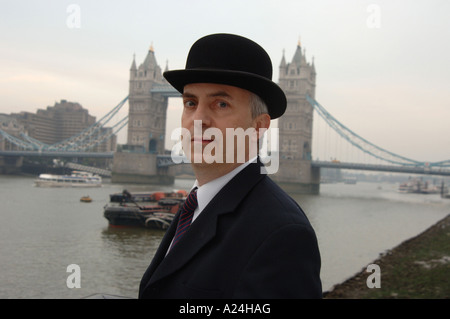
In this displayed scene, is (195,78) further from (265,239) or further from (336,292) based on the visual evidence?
(336,292)

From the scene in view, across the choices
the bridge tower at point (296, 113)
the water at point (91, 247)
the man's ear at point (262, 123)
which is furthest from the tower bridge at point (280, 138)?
the man's ear at point (262, 123)

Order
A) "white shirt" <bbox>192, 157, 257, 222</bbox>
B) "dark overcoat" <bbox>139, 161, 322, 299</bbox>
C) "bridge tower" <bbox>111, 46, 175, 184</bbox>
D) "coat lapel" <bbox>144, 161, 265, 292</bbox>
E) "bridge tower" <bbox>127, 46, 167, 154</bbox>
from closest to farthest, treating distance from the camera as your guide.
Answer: "dark overcoat" <bbox>139, 161, 322, 299</bbox> < "coat lapel" <bbox>144, 161, 265, 292</bbox> < "white shirt" <bbox>192, 157, 257, 222</bbox> < "bridge tower" <bbox>111, 46, 175, 184</bbox> < "bridge tower" <bbox>127, 46, 167, 154</bbox>

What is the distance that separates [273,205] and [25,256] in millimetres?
12551

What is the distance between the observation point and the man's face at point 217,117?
1.36 meters

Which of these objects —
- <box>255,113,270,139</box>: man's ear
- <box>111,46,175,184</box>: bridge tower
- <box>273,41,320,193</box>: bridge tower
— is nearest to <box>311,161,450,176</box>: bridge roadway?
<box>273,41,320,193</box>: bridge tower

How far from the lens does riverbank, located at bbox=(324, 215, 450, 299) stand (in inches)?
293

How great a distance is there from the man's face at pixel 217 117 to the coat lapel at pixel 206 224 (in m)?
0.09

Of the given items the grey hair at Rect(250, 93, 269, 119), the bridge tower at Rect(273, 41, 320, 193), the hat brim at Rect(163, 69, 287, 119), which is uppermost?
the bridge tower at Rect(273, 41, 320, 193)

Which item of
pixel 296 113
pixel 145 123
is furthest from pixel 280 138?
pixel 145 123

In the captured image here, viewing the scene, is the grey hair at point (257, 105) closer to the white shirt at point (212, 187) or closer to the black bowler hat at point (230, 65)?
the black bowler hat at point (230, 65)

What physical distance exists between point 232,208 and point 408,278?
344 inches

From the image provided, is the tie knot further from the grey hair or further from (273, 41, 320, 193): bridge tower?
(273, 41, 320, 193): bridge tower

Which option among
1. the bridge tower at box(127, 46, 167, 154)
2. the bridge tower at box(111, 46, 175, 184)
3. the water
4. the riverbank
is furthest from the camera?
the bridge tower at box(127, 46, 167, 154)

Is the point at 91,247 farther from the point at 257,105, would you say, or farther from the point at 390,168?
the point at 390,168
